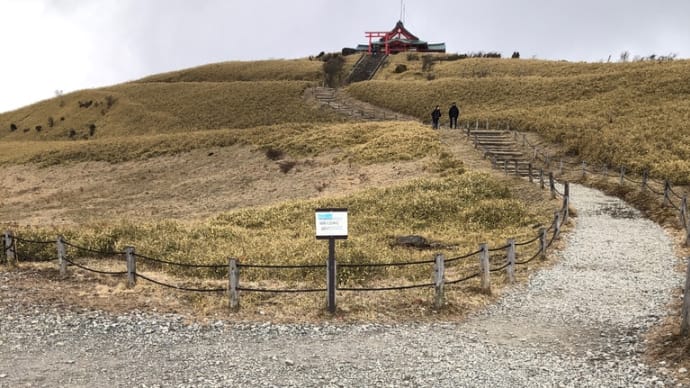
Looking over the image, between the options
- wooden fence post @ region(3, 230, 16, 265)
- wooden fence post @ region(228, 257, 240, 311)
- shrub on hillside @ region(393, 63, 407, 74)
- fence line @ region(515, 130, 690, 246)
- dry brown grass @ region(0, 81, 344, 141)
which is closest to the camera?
wooden fence post @ region(228, 257, 240, 311)

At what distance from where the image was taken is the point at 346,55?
295 ft

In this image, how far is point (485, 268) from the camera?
1162cm

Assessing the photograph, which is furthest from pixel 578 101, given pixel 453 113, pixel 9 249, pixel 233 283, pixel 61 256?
pixel 9 249

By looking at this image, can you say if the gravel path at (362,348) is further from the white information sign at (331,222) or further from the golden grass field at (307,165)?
the white information sign at (331,222)

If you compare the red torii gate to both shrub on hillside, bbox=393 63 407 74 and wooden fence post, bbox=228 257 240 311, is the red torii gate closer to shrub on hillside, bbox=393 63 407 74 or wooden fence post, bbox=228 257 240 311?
shrub on hillside, bbox=393 63 407 74

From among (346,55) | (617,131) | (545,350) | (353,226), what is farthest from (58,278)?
(346,55)

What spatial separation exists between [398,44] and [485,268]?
85967mm

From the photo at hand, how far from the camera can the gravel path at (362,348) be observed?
7.79 meters

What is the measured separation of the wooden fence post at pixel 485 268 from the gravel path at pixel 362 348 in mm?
483

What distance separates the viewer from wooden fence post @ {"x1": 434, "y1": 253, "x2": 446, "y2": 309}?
10.6m

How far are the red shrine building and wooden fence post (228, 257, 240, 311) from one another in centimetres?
8306

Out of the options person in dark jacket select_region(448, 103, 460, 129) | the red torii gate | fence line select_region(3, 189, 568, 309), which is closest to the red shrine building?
the red torii gate

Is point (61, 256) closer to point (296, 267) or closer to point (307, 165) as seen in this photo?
point (296, 267)

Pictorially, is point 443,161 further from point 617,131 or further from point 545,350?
point 545,350
